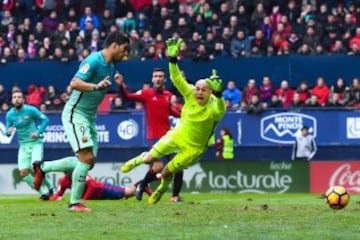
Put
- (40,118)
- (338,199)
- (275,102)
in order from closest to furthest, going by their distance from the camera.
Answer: (338,199) < (40,118) < (275,102)

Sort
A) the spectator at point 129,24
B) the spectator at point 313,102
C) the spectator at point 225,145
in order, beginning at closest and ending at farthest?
1. the spectator at point 225,145
2. the spectator at point 313,102
3. the spectator at point 129,24

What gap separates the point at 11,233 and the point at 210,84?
6.00 m

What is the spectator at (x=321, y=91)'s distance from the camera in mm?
31000

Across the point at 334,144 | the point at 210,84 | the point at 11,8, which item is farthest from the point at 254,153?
the point at 210,84

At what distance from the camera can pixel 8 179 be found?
31422mm

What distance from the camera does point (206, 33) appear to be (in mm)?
34125

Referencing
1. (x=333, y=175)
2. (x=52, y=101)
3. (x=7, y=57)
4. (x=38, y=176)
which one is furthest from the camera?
(x=7, y=57)

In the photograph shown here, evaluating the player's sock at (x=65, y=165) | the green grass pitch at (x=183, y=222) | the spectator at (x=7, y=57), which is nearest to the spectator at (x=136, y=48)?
the spectator at (x=7, y=57)

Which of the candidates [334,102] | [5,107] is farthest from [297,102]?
[5,107]

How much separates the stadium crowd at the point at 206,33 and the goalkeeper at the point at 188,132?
490 inches

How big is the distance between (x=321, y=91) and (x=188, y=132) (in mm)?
13712

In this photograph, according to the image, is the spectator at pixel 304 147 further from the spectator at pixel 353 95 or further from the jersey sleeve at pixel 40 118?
the jersey sleeve at pixel 40 118

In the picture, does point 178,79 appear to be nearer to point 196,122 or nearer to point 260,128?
point 196,122

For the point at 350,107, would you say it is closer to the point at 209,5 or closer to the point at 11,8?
the point at 209,5
